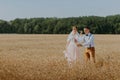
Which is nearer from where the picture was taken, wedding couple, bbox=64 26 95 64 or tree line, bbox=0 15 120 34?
wedding couple, bbox=64 26 95 64

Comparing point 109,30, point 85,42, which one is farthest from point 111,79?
point 109,30

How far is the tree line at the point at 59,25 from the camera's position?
9112 centimetres

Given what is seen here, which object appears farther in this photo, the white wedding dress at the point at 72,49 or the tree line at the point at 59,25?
the tree line at the point at 59,25

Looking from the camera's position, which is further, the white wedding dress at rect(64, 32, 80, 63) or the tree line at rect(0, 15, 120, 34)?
the tree line at rect(0, 15, 120, 34)

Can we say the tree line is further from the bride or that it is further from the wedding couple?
the bride

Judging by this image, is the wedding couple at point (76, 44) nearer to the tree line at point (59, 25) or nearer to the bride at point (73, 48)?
the bride at point (73, 48)

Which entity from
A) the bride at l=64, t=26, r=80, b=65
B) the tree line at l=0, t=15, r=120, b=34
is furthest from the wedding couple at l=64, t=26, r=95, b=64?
the tree line at l=0, t=15, r=120, b=34

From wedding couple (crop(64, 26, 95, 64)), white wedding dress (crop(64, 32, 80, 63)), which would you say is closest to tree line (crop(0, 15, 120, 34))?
wedding couple (crop(64, 26, 95, 64))

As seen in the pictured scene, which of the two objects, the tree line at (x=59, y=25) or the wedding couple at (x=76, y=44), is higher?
the wedding couple at (x=76, y=44)

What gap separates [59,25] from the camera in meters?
94.6

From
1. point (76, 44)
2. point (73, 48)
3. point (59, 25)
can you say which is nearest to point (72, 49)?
point (73, 48)

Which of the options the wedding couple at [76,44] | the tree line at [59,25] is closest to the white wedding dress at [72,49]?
the wedding couple at [76,44]

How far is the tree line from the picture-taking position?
91125 millimetres

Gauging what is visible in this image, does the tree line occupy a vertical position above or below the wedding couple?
below
